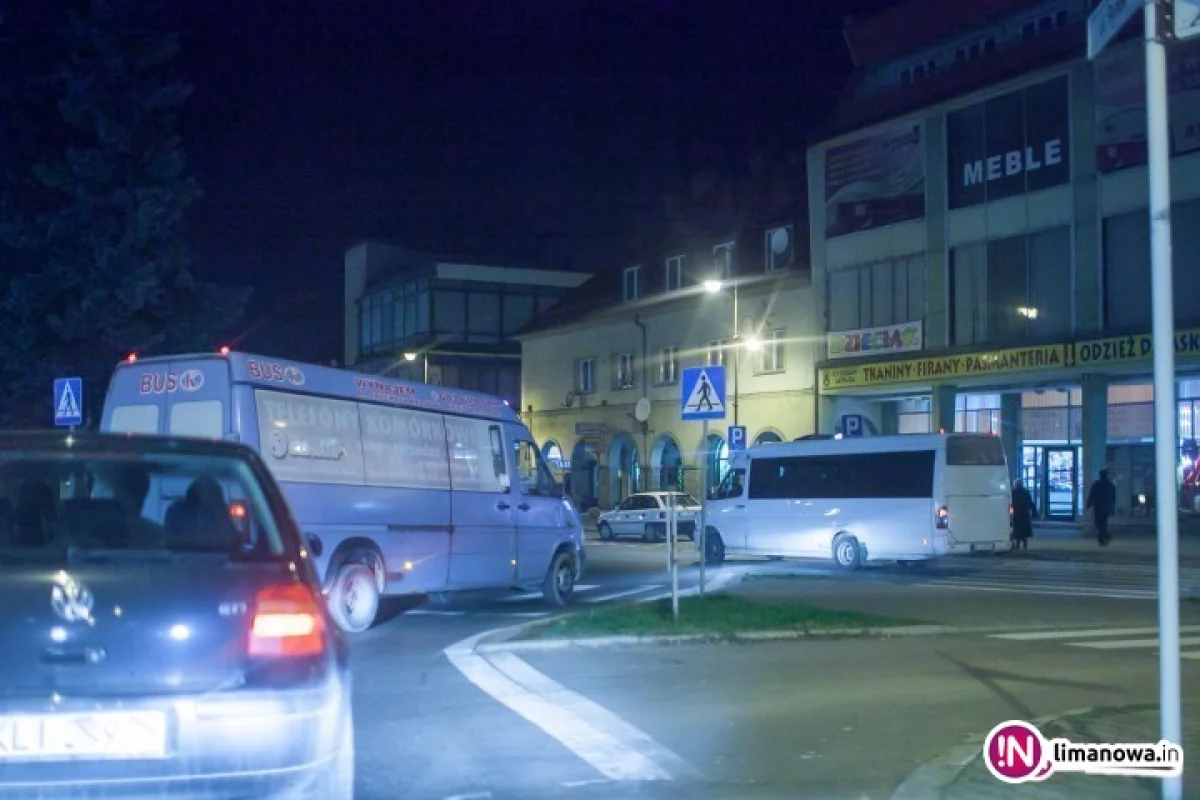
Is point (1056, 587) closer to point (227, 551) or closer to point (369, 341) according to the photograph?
point (227, 551)

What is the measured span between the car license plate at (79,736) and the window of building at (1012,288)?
33.5 metres

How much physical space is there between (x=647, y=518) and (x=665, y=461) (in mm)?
13676

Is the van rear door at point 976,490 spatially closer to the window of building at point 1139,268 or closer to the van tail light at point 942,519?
the van tail light at point 942,519

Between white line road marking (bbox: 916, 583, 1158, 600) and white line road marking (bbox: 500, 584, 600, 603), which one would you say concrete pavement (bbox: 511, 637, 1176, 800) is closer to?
white line road marking (bbox: 500, 584, 600, 603)

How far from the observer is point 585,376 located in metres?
55.7

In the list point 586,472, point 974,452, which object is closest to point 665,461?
point 586,472

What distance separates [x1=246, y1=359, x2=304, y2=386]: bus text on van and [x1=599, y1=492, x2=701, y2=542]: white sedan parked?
75.1 feet

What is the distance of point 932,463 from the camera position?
83.1 ft

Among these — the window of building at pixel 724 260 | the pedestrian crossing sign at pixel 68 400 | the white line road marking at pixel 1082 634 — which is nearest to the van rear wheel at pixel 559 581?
the white line road marking at pixel 1082 634

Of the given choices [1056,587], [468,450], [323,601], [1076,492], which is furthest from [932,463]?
[323,601]

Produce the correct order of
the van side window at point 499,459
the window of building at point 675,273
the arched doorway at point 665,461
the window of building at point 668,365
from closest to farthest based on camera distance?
the van side window at point 499,459
the window of building at point 668,365
the window of building at point 675,273
the arched doorway at point 665,461

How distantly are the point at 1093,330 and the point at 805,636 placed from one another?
23414 millimetres

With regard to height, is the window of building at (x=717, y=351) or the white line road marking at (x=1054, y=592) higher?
the window of building at (x=717, y=351)

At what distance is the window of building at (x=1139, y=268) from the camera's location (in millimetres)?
32625
